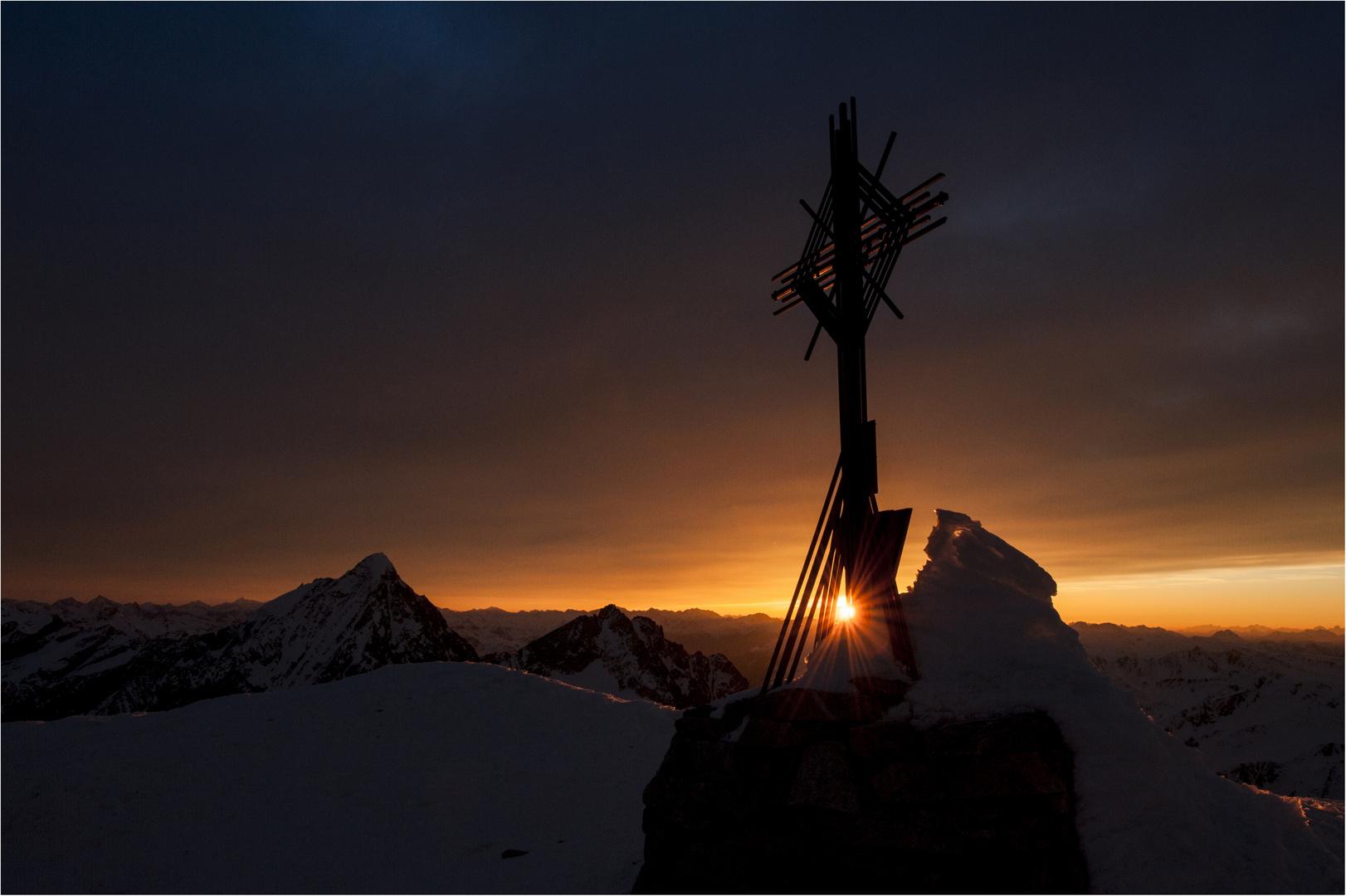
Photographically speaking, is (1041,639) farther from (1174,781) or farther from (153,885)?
(153,885)

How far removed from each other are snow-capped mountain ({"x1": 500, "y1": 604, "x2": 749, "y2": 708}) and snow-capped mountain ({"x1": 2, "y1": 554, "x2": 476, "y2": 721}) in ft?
93.7

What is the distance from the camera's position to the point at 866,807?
750cm

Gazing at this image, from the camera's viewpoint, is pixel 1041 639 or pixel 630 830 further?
pixel 630 830

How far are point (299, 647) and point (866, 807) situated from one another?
630 feet

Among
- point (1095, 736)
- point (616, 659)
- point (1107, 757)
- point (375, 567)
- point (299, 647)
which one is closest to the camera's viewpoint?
point (1107, 757)

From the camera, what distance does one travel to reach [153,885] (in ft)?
38.4

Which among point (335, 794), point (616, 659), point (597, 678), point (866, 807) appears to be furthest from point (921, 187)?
point (616, 659)

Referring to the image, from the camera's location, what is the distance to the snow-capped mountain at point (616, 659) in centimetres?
15362

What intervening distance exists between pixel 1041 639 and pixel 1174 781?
193cm

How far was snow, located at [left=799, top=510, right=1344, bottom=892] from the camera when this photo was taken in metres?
6.92

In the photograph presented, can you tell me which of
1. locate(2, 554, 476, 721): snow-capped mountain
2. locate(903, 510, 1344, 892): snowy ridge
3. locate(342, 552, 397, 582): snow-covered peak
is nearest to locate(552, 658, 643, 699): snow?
locate(2, 554, 476, 721): snow-capped mountain

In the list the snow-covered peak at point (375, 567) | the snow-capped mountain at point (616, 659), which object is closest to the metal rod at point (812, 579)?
the snow-capped mountain at point (616, 659)

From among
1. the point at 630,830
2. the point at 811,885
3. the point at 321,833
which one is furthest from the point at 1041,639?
the point at 321,833

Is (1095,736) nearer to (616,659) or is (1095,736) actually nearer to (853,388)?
(853,388)
